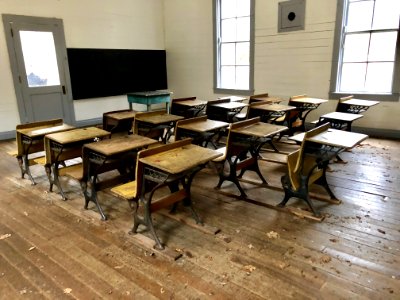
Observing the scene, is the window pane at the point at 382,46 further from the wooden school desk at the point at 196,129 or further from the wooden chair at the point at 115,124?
the wooden chair at the point at 115,124

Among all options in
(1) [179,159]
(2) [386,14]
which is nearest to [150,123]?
(1) [179,159]

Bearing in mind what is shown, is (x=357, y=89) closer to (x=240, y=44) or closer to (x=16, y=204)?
(x=240, y=44)

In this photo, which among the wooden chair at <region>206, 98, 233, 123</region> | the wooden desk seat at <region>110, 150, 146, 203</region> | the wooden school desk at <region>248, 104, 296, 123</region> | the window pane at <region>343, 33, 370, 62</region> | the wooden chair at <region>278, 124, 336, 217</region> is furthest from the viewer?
the window pane at <region>343, 33, 370, 62</region>

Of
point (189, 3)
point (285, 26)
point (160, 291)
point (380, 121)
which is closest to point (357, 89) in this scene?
point (380, 121)

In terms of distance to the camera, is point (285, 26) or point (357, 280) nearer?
Result: point (357, 280)

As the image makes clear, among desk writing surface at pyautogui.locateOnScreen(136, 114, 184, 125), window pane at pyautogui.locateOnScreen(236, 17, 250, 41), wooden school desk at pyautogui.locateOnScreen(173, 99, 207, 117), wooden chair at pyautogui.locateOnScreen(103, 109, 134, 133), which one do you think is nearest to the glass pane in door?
wooden chair at pyautogui.locateOnScreen(103, 109, 134, 133)

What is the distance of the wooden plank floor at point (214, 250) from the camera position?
186 cm

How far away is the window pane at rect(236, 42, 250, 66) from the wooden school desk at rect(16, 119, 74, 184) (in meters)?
4.50

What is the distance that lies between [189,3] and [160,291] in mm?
7151

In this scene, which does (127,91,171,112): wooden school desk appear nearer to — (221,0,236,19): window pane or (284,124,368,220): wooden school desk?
(221,0,236,19): window pane

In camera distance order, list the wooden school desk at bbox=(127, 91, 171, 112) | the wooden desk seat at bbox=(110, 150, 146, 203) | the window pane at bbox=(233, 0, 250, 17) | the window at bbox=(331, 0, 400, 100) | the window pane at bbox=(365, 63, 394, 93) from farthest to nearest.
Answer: the window pane at bbox=(233, 0, 250, 17) → the wooden school desk at bbox=(127, 91, 171, 112) → the window pane at bbox=(365, 63, 394, 93) → the window at bbox=(331, 0, 400, 100) → the wooden desk seat at bbox=(110, 150, 146, 203)

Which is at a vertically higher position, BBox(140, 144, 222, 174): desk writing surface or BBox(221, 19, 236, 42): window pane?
BBox(221, 19, 236, 42): window pane

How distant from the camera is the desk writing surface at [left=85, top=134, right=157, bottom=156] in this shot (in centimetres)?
247

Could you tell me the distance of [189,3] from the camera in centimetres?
751
